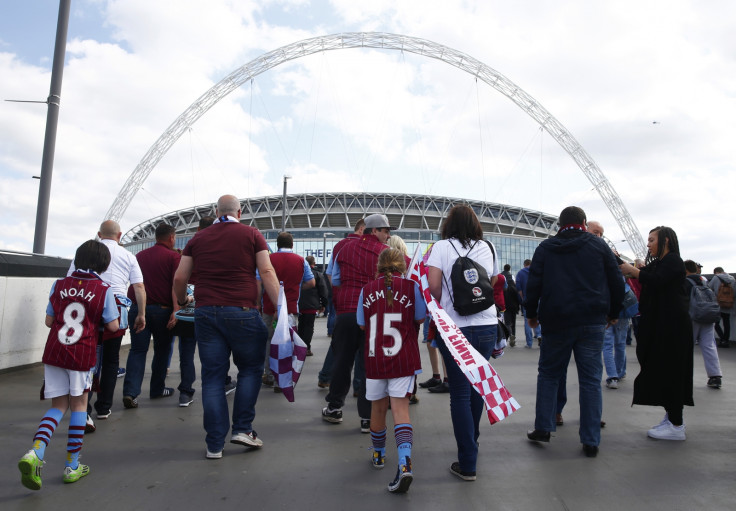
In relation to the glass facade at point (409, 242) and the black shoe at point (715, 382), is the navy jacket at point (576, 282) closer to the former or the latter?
the black shoe at point (715, 382)

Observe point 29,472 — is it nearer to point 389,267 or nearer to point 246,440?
point 246,440

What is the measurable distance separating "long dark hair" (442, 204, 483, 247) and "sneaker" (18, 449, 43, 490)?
2.83 metres

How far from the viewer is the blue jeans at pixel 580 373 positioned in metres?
3.81

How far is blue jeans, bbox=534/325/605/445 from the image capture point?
3.81 m

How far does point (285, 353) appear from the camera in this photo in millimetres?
4293

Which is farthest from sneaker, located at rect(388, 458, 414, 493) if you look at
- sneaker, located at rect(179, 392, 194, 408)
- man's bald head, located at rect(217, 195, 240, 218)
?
sneaker, located at rect(179, 392, 194, 408)

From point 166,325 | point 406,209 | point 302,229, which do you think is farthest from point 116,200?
point 166,325

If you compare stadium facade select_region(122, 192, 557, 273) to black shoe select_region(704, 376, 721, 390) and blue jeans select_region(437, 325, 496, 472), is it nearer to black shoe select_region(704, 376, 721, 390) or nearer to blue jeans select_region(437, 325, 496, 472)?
black shoe select_region(704, 376, 721, 390)

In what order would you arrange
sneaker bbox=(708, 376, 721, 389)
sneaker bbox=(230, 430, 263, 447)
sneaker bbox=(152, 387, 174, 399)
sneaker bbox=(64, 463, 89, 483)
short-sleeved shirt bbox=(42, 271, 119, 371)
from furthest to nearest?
sneaker bbox=(708, 376, 721, 389) → sneaker bbox=(152, 387, 174, 399) → sneaker bbox=(230, 430, 263, 447) → short-sleeved shirt bbox=(42, 271, 119, 371) → sneaker bbox=(64, 463, 89, 483)

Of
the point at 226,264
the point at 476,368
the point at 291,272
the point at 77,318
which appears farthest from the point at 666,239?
the point at 77,318

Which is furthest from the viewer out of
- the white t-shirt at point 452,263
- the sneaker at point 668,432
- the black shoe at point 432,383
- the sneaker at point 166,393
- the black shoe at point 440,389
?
the black shoe at point 432,383

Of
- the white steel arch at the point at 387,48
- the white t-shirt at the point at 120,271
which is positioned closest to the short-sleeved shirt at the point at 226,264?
the white t-shirt at the point at 120,271

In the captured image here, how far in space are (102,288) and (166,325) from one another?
2.01 m

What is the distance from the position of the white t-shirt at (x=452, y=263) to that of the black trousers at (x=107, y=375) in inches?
117
